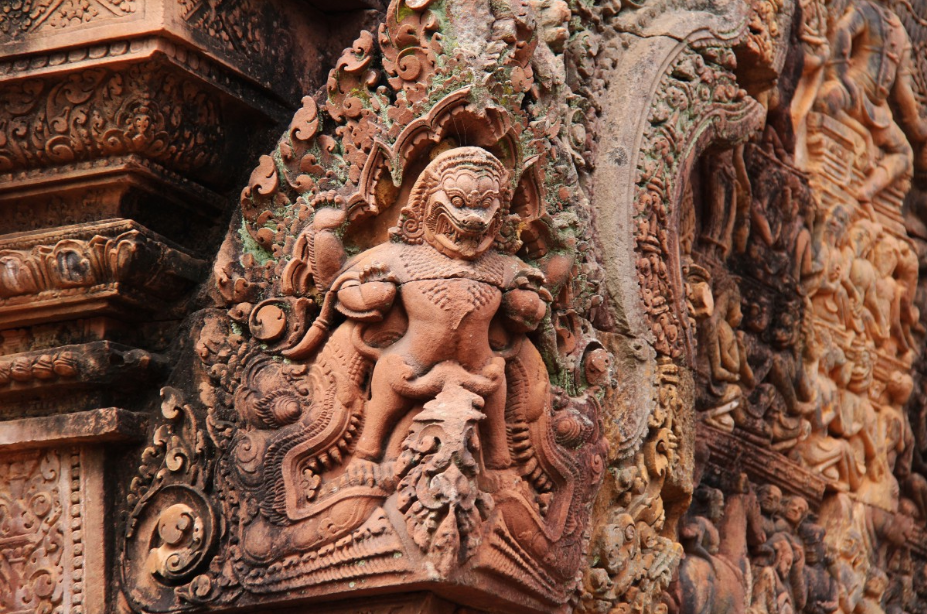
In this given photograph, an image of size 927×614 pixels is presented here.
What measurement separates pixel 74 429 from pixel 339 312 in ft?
2.42

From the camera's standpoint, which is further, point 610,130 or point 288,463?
point 610,130

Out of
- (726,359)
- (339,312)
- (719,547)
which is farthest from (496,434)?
(726,359)

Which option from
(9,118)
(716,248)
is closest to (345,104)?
(9,118)

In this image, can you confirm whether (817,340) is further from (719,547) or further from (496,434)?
(496,434)

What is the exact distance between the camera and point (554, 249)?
16.6 ft

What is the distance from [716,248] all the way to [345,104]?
1881 millimetres

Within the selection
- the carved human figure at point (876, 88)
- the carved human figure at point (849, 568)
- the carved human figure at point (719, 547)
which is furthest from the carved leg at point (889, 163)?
the carved human figure at point (719, 547)

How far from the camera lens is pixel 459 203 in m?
4.71

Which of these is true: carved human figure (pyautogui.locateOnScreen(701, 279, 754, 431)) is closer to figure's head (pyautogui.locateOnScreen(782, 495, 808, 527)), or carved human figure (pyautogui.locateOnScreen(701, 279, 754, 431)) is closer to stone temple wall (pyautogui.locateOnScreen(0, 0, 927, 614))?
figure's head (pyautogui.locateOnScreen(782, 495, 808, 527))

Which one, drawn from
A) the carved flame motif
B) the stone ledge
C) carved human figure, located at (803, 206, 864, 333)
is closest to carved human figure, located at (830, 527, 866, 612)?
carved human figure, located at (803, 206, 864, 333)

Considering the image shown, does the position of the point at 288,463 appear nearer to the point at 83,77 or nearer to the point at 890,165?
the point at 83,77

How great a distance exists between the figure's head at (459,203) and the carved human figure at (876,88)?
2727 millimetres

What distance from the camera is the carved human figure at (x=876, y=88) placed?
721 cm

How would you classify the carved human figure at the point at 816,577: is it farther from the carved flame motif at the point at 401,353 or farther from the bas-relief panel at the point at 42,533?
the bas-relief panel at the point at 42,533
